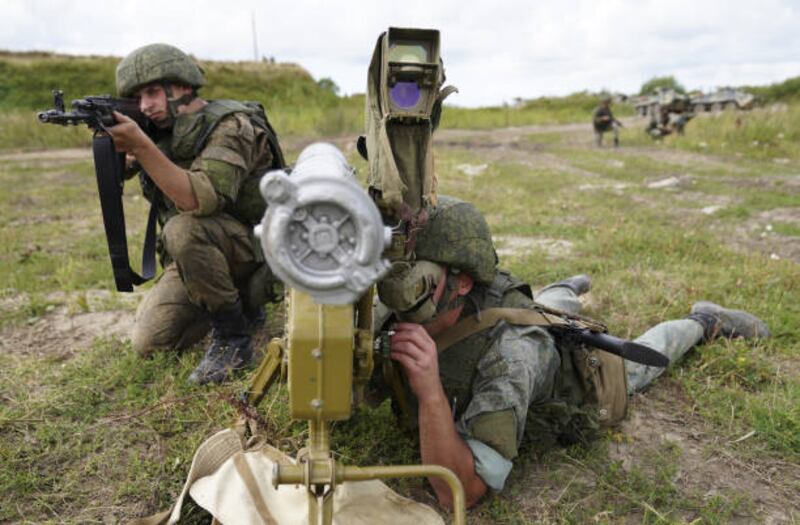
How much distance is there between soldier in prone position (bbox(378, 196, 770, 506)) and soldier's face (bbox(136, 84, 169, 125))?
78.1 inches

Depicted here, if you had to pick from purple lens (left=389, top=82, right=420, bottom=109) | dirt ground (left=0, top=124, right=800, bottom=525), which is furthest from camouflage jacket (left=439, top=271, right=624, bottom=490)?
purple lens (left=389, top=82, right=420, bottom=109)

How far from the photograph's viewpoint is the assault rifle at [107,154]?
2.98 meters

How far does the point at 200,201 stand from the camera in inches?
135

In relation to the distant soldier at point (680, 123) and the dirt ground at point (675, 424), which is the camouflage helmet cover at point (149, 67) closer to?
the dirt ground at point (675, 424)

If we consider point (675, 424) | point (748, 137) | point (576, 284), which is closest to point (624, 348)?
point (675, 424)

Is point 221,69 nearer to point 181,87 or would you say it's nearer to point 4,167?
point 4,167

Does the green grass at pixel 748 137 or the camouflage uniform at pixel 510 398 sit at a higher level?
the green grass at pixel 748 137

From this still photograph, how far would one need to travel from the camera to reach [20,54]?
3008cm

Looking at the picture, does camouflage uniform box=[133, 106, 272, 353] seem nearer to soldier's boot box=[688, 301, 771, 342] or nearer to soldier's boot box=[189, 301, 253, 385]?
soldier's boot box=[189, 301, 253, 385]

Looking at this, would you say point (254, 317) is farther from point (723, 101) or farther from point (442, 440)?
point (723, 101)

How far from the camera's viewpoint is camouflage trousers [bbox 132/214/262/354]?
12.0 feet

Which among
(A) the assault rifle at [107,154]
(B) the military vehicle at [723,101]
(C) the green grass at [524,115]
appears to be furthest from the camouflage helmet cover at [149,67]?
(B) the military vehicle at [723,101]

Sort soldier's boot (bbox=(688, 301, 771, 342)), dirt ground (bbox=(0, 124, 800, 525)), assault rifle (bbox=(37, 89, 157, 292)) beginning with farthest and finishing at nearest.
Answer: soldier's boot (bbox=(688, 301, 771, 342)) → assault rifle (bbox=(37, 89, 157, 292)) → dirt ground (bbox=(0, 124, 800, 525))

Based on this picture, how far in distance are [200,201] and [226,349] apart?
37.3 inches
